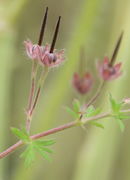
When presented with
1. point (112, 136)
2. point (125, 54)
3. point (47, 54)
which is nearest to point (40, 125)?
point (112, 136)

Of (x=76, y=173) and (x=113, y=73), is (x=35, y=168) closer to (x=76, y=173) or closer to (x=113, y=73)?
(x=76, y=173)

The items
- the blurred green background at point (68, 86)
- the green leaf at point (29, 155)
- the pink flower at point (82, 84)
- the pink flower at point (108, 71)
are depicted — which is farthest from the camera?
the blurred green background at point (68, 86)

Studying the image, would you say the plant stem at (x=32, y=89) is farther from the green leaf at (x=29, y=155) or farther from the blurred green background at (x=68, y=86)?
the blurred green background at (x=68, y=86)

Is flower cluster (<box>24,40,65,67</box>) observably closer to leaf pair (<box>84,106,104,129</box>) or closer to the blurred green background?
leaf pair (<box>84,106,104,129</box>)

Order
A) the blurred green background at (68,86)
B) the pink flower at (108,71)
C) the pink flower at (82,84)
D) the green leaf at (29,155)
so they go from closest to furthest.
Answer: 1. the green leaf at (29,155)
2. the pink flower at (108,71)
3. the pink flower at (82,84)
4. the blurred green background at (68,86)

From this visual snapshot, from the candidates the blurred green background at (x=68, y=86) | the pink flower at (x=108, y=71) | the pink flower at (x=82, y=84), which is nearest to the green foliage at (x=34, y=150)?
the pink flower at (x=108, y=71)

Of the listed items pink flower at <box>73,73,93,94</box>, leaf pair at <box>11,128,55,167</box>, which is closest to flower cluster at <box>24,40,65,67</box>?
leaf pair at <box>11,128,55,167</box>

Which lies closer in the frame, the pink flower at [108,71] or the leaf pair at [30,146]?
the leaf pair at [30,146]
